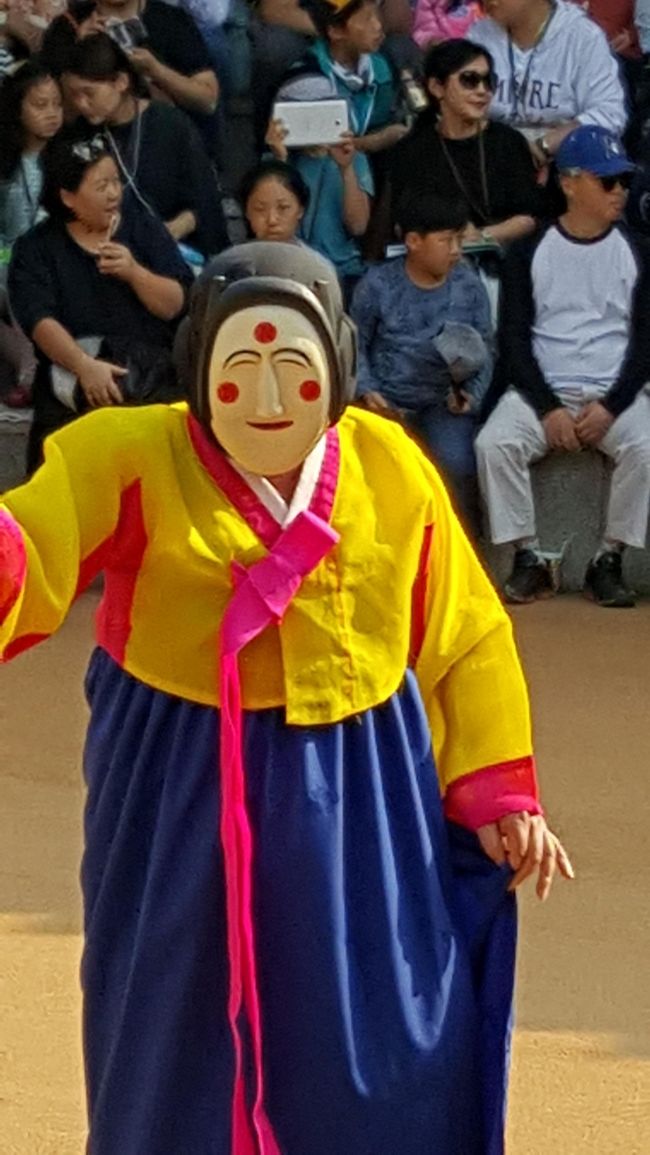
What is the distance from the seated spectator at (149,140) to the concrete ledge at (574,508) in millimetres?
1537

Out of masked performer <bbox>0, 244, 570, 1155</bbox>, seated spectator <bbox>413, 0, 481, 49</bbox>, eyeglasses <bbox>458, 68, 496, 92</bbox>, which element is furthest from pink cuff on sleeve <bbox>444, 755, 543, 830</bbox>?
seated spectator <bbox>413, 0, 481, 49</bbox>

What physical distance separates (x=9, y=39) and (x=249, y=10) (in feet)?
3.53

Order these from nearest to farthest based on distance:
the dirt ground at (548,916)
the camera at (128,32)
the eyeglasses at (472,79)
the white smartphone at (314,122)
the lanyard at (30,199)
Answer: the dirt ground at (548,916) → the eyeglasses at (472,79) → the white smartphone at (314,122) → the lanyard at (30,199) → the camera at (128,32)

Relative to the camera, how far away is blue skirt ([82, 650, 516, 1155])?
270 centimetres

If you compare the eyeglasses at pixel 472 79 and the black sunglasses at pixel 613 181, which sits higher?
the eyeglasses at pixel 472 79

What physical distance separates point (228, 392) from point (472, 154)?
17.6 feet

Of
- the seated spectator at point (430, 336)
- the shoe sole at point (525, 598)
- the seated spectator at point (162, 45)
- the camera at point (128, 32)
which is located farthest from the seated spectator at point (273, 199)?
the shoe sole at point (525, 598)

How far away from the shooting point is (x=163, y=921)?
2.71 meters

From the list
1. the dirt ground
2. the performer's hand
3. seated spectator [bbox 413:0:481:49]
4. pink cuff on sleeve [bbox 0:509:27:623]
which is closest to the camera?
pink cuff on sleeve [bbox 0:509:27:623]

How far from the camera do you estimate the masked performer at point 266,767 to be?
8.77 ft

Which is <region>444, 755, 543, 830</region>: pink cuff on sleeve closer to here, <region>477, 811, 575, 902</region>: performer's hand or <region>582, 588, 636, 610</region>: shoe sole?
<region>477, 811, 575, 902</region>: performer's hand

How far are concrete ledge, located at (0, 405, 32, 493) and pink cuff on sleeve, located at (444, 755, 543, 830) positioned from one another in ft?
16.4

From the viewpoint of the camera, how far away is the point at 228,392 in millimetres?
2680

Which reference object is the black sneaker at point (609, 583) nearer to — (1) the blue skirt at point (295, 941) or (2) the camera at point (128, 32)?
(2) the camera at point (128, 32)
